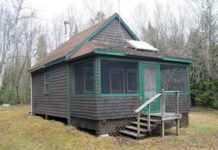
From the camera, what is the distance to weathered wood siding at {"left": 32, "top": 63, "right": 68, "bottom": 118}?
34.9 feet

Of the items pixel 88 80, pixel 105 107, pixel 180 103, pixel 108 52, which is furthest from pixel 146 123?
pixel 88 80

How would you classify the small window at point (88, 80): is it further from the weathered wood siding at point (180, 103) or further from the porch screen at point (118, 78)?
the weathered wood siding at point (180, 103)

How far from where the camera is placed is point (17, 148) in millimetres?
6938

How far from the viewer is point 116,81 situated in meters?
13.4

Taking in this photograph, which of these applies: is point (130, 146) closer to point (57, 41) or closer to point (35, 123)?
point (35, 123)

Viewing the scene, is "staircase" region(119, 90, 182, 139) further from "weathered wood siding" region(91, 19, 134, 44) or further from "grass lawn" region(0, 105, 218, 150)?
"weathered wood siding" region(91, 19, 134, 44)

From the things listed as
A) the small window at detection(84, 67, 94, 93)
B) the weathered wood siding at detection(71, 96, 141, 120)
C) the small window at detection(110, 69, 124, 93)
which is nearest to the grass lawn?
the weathered wood siding at detection(71, 96, 141, 120)

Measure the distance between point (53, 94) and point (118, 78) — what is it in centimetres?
387

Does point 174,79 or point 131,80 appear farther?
point 131,80

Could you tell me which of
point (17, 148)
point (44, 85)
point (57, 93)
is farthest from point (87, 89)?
point (17, 148)

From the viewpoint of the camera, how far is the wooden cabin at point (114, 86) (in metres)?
8.39

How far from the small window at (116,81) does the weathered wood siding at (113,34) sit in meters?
1.92

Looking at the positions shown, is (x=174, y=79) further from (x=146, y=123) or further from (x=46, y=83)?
(x=46, y=83)

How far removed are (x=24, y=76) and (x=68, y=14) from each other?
37.7 ft
